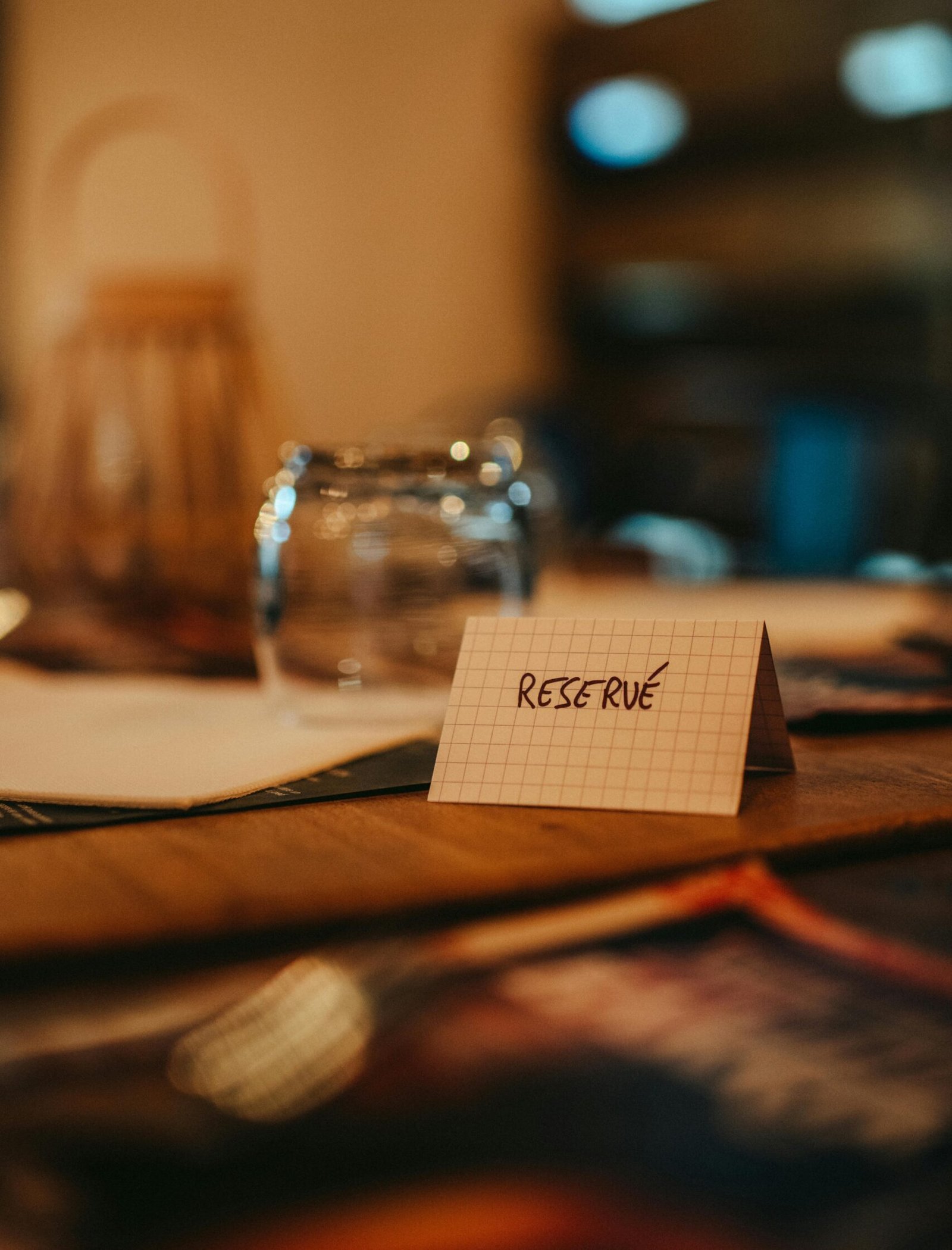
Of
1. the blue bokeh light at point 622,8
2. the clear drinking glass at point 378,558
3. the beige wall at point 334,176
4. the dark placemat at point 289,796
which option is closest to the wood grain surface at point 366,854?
the dark placemat at point 289,796

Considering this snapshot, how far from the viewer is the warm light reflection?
11.8 feet

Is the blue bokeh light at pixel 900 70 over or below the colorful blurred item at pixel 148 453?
over

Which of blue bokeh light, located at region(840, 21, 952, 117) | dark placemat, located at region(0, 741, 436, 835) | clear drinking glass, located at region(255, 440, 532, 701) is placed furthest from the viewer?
blue bokeh light, located at region(840, 21, 952, 117)

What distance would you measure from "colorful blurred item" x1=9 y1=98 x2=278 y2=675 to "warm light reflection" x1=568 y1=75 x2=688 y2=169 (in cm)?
265

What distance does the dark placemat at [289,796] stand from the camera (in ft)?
1.69

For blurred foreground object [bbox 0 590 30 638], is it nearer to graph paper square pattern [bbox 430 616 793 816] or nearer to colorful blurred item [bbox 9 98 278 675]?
colorful blurred item [bbox 9 98 278 675]

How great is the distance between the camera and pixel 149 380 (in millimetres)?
1288

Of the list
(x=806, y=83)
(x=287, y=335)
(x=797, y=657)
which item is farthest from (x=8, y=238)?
(x=797, y=657)

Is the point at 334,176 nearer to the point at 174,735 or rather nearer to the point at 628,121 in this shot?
the point at 628,121

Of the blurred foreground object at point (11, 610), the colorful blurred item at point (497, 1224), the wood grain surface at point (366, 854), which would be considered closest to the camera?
the colorful blurred item at point (497, 1224)

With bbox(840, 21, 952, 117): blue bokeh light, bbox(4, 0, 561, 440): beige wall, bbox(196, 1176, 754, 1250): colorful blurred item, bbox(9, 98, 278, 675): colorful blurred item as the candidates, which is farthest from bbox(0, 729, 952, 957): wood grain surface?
bbox(4, 0, 561, 440): beige wall

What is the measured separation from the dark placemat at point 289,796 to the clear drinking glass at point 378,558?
0.19 meters

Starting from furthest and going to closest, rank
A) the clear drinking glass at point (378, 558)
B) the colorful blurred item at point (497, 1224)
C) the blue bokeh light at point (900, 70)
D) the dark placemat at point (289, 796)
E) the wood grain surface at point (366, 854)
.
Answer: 1. the blue bokeh light at point (900, 70)
2. the clear drinking glass at point (378, 558)
3. the dark placemat at point (289, 796)
4. the wood grain surface at point (366, 854)
5. the colorful blurred item at point (497, 1224)

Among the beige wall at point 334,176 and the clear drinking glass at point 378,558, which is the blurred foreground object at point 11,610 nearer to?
the clear drinking glass at point 378,558
